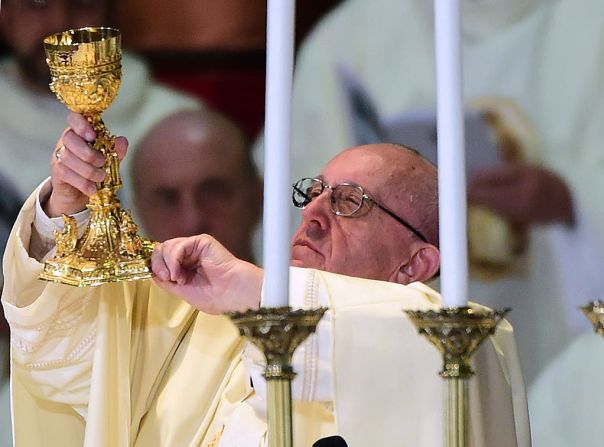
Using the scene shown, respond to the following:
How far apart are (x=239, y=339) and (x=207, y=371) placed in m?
0.10

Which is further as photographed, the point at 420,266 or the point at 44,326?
the point at 420,266

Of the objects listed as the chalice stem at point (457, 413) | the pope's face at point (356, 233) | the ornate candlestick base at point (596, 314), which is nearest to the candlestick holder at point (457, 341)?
the chalice stem at point (457, 413)

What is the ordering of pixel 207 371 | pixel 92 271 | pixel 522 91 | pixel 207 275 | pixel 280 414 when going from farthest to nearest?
pixel 522 91
pixel 207 371
pixel 207 275
pixel 92 271
pixel 280 414

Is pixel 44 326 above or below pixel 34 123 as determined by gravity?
below

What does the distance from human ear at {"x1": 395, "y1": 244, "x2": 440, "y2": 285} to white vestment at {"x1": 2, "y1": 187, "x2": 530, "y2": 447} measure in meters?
0.40

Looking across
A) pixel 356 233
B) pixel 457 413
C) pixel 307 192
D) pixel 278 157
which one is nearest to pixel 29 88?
pixel 307 192

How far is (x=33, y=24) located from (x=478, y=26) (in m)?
1.27

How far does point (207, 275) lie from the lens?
7.82ft

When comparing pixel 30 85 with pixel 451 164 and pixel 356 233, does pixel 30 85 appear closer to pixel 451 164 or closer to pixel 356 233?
pixel 356 233

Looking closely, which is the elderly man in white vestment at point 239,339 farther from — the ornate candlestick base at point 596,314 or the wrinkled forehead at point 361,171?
the ornate candlestick base at point 596,314

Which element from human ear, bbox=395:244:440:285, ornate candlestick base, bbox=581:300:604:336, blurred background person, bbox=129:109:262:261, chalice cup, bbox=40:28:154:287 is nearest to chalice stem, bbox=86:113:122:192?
chalice cup, bbox=40:28:154:287

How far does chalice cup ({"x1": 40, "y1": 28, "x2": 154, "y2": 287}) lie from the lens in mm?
2145

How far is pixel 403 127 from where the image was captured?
152 inches

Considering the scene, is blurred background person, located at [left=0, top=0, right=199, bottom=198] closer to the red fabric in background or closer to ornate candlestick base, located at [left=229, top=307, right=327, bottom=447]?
the red fabric in background
